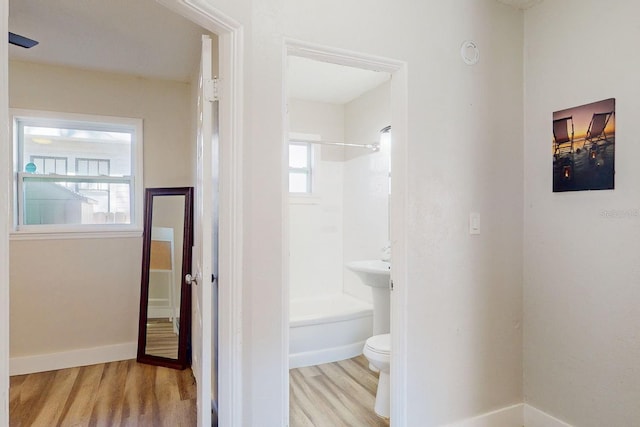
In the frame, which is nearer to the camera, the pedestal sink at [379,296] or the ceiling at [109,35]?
the ceiling at [109,35]

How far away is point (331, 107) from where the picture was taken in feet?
13.0

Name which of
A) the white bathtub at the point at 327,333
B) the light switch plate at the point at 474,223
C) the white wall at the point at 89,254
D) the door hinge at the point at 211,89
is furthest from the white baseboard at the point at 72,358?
the light switch plate at the point at 474,223

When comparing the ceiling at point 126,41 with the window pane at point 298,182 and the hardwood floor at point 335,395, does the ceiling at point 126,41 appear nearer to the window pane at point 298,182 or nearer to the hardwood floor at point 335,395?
the window pane at point 298,182

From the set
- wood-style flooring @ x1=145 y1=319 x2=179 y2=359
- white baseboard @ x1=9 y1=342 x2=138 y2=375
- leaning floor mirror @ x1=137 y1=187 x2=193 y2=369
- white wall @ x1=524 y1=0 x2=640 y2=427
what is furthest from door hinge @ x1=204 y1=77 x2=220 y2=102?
white baseboard @ x1=9 y1=342 x2=138 y2=375

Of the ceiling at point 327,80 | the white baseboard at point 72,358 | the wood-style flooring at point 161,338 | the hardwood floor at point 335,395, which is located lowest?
the hardwood floor at point 335,395

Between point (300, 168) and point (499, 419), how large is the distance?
277 centimetres

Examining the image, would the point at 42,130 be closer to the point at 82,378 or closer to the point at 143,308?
the point at 143,308

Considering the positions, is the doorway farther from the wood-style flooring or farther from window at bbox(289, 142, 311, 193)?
window at bbox(289, 142, 311, 193)

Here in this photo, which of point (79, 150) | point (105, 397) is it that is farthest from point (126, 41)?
point (105, 397)

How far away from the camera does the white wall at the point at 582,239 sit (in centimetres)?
170

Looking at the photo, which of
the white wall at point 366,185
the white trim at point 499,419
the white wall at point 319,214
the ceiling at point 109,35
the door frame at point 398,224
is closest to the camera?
the door frame at point 398,224

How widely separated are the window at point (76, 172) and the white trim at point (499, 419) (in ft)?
9.99

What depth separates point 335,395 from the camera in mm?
2488

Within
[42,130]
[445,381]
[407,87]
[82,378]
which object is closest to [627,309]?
[445,381]
